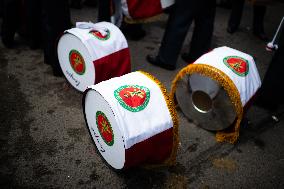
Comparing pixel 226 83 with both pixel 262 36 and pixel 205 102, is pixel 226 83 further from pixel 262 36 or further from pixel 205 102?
pixel 262 36

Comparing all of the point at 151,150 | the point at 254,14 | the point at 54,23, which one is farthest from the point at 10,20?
the point at 254,14

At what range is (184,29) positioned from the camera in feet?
11.7

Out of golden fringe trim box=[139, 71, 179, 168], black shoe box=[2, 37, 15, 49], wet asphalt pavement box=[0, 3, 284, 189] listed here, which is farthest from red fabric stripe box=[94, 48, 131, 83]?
black shoe box=[2, 37, 15, 49]

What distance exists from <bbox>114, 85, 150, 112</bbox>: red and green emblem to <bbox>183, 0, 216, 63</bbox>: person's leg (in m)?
1.83

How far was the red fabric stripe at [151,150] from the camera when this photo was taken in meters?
1.99

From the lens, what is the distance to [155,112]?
2.05 metres

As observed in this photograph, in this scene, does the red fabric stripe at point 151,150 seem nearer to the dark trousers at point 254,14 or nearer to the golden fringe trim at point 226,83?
the golden fringe trim at point 226,83

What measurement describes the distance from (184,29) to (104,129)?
193 cm

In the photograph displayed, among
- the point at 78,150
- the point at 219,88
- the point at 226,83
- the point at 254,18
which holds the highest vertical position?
the point at 226,83

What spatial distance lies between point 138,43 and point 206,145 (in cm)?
221

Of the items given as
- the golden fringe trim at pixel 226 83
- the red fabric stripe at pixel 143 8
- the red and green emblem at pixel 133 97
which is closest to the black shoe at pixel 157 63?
the red fabric stripe at pixel 143 8

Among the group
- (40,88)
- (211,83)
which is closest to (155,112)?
(211,83)

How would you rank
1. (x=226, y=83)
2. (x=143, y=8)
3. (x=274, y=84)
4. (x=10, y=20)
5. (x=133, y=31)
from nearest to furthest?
(x=226, y=83) → (x=274, y=84) → (x=143, y=8) → (x=10, y=20) → (x=133, y=31)

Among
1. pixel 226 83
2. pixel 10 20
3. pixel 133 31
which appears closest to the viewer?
pixel 226 83
